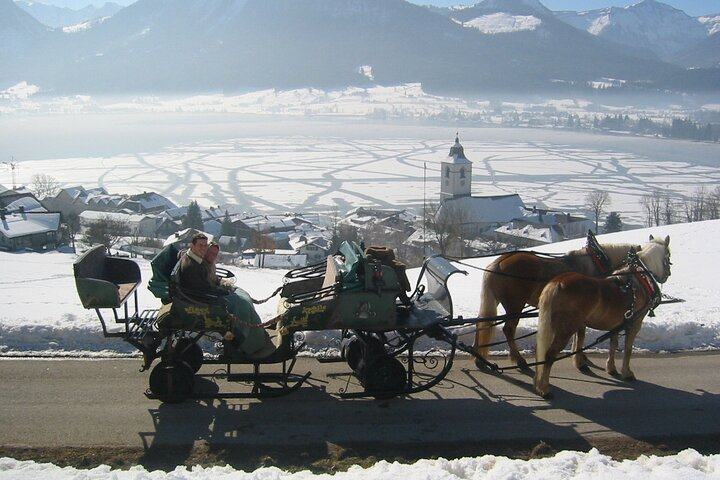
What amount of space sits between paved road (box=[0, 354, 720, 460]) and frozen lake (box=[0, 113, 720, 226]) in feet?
196

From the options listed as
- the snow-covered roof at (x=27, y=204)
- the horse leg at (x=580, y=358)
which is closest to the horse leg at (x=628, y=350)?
the horse leg at (x=580, y=358)

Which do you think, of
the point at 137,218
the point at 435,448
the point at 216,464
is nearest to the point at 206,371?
the point at 216,464

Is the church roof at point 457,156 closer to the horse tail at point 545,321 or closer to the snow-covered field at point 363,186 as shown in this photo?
the snow-covered field at point 363,186

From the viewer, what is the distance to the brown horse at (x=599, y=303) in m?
7.02

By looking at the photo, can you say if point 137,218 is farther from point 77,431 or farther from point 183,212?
point 77,431

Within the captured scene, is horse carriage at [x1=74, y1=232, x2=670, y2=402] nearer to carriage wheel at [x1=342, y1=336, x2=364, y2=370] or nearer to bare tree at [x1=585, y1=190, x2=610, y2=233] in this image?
carriage wheel at [x1=342, y1=336, x2=364, y2=370]

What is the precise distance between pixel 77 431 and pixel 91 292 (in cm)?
142

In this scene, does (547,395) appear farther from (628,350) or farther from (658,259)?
(658,259)

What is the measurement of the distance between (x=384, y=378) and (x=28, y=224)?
4503cm

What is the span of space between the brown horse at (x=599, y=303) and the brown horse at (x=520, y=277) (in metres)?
0.50

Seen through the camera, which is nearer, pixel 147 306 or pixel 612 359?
pixel 612 359

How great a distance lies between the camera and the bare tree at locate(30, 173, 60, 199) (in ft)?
258

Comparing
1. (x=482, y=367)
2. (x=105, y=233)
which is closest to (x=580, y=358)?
(x=482, y=367)

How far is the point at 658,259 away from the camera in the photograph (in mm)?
7566
